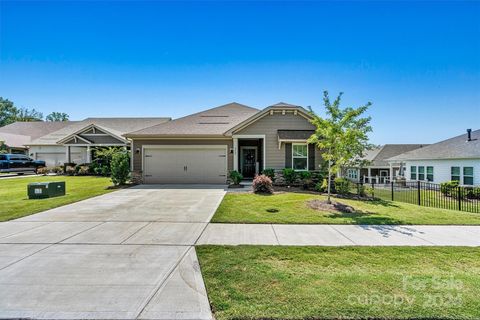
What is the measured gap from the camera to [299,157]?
14.8 metres

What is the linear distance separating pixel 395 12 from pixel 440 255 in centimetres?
1065

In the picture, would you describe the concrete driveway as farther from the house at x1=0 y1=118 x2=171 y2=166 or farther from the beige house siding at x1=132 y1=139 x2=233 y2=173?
the house at x1=0 y1=118 x2=171 y2=166

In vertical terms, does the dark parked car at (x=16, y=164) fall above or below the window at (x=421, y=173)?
above

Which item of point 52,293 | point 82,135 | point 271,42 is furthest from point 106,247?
point 82,135

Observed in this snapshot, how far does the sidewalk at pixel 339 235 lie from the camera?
5.37 metres

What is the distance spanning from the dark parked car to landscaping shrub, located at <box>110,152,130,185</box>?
15.4 metres

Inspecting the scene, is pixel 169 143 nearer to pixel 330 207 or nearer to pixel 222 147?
pixel 222 147

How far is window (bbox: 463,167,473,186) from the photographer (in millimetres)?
17812

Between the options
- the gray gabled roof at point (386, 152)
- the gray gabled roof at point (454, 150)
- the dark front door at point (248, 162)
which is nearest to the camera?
the dark front door at point (248, 162)

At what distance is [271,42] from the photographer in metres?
13.3

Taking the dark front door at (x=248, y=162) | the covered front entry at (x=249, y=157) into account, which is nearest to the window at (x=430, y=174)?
the covered front entry at (x=249, y=157)

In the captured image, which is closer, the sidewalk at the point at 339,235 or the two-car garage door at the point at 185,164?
the sidewalk at the point at 339,235

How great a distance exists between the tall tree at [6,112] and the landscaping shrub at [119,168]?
2490 inches

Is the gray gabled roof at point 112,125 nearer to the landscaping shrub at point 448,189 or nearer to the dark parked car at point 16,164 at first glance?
the dark parked car at point 16,164
